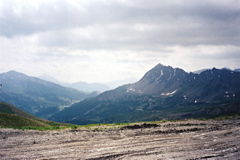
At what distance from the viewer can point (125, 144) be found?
24359 millimetres

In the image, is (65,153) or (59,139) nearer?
(65,153)

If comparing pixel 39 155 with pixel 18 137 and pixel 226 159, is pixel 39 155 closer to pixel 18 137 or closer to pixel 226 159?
pixel 18 137

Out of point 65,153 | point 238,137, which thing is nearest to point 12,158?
point 65,153

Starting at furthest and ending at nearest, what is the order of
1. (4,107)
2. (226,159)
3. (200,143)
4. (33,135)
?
1. (4,107)
2. (33,135)
3. (200,143)
4. (226,159)

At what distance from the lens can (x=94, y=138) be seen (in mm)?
27703

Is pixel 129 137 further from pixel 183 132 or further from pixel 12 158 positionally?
pixel 12 158

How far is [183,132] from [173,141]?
6.10 m

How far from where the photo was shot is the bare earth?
2050 cm

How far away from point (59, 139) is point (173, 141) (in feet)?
55.4

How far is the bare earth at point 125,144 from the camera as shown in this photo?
20.5 m

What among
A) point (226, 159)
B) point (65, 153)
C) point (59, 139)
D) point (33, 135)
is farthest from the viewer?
point (33, 135)

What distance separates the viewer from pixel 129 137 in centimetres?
2802

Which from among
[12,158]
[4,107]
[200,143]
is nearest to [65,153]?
[12,158]

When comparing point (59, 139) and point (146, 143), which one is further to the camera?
point (59, 139)
